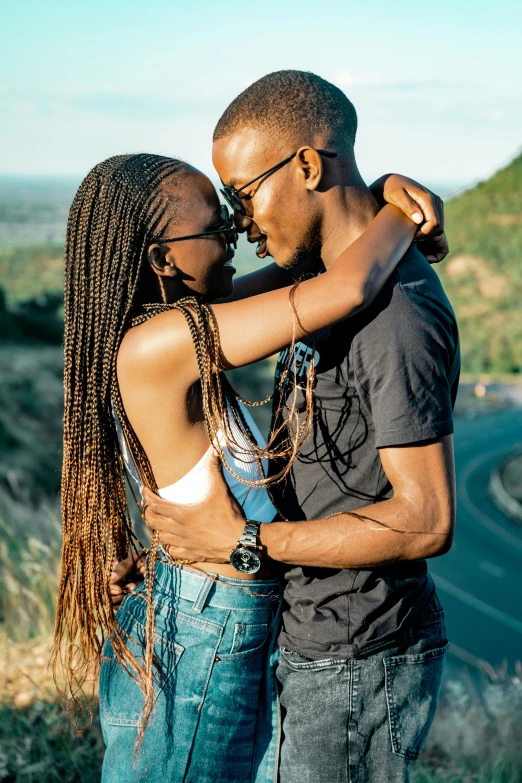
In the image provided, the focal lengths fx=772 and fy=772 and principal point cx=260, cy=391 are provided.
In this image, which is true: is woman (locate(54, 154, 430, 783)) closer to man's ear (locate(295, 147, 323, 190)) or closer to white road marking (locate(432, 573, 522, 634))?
man's ear (locate(295, 147, 323, 190))

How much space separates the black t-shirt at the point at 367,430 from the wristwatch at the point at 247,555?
0.20 meters

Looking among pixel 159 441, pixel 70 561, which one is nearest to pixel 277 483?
pixel 159 441

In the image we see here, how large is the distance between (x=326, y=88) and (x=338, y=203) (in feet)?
1.32

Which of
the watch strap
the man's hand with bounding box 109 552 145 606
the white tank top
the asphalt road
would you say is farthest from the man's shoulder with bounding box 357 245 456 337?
the asphalt road

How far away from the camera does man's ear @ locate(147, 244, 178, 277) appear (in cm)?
241

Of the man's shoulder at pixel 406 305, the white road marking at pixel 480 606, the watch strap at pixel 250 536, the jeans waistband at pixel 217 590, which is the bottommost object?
the white road marking at pixel 480 606

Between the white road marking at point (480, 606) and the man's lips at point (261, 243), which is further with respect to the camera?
the white road marking at point (480, 606)

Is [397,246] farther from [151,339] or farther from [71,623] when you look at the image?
[71,623]

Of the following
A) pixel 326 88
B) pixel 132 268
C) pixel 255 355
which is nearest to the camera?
pixel 255 355

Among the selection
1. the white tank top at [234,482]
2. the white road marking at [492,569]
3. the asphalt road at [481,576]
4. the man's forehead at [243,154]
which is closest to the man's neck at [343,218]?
the man's forehead at [243,154]

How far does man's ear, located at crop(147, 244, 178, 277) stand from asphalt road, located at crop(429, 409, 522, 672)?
1946 centimetres

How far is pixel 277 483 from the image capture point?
2.42 meters

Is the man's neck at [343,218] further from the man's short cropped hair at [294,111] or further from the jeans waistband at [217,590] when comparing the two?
the jeans waistband at [217,590]

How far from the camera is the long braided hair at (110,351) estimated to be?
7.60 feet
